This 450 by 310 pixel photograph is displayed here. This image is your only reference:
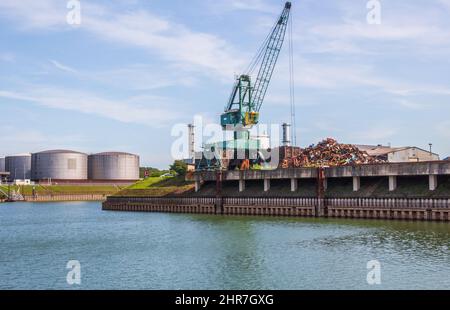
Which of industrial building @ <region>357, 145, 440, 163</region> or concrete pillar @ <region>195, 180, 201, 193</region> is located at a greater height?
industrial building @ <region>357, 145, 440, 163</region>

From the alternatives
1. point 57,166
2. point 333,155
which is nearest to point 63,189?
point 57,166

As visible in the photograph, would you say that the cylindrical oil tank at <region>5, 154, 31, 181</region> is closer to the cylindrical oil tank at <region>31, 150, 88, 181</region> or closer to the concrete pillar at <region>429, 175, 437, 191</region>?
the cylindrical oil tank at <region>31, 150, 88, 181</region>

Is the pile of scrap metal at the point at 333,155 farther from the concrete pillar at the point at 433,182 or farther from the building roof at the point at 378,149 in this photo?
the concrete pillar at the point at 433,182

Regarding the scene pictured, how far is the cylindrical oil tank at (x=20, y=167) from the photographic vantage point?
192562 mm

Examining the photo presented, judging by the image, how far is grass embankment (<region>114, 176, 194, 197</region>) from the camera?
97250 mm

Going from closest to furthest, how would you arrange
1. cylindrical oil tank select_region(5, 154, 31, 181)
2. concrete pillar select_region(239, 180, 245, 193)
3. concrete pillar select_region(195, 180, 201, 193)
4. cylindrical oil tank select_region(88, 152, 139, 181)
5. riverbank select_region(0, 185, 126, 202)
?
concrete pillar select_region(239, 180, 245, 193) < concrete pillar select_region(195, 180, 201, 193) < riverbank select_region(0, 185, 126, 202) < cylindrical oil tank select_region(88, 152, 139, 181) < cylindrical oil tank select_region(5, 154, 31, 181)

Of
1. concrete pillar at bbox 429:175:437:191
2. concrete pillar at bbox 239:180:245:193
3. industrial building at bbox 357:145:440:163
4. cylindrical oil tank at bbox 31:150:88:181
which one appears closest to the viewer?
concrete pillar at bbox 429:175:437:191

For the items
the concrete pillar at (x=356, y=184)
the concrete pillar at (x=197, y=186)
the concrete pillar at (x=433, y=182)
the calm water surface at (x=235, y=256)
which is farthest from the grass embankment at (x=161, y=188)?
the concrete pillar at (x=433, y=182)

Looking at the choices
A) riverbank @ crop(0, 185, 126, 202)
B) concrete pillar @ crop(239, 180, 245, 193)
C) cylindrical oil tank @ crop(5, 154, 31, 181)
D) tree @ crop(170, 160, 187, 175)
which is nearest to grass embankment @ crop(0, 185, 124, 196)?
riverbank @ crop(0, 185, 126, 202)

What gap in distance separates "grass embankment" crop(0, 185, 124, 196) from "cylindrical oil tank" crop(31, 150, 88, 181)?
47.5 ft

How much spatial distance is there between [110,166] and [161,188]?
9441 cm

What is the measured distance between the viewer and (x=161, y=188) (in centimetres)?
10131

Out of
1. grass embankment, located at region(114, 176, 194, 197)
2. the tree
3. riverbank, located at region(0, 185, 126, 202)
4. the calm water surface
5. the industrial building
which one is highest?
the industrial building

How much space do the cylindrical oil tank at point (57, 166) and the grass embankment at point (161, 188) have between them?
257 feet
